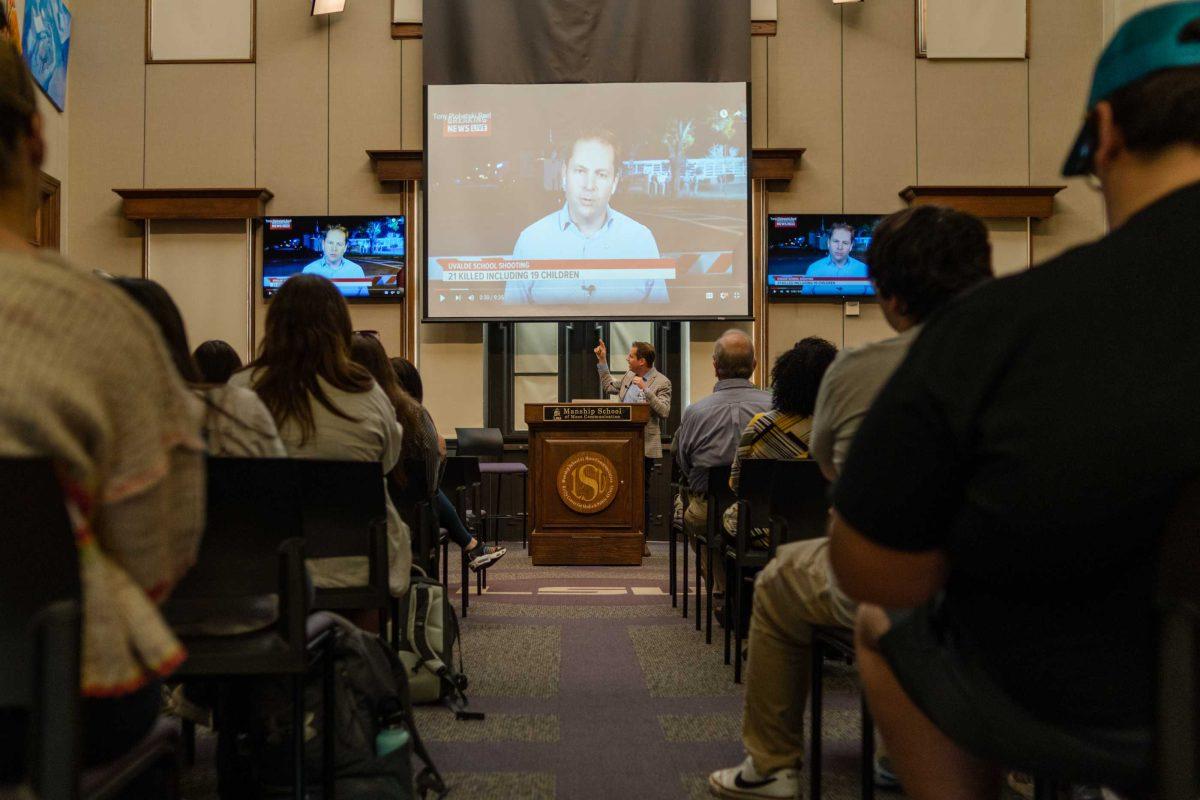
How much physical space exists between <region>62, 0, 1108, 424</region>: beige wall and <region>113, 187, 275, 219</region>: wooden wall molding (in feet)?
0.54

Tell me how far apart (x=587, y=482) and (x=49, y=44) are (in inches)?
191

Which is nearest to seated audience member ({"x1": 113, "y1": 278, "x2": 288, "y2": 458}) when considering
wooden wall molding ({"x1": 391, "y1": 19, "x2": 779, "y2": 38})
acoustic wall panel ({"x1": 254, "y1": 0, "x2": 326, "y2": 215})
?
acoustic wall panel ({"x1": 254, "y1": 0, "x2": 326, "y2": 215})

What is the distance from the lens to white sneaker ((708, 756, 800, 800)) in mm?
2170

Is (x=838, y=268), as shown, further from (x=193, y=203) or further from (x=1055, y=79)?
(x=193, y=203)

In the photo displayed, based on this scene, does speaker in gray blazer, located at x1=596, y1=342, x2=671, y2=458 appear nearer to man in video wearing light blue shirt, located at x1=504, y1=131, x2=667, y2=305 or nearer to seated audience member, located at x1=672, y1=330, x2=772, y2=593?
man in video wearing light blue shirt, located at x1=504, y1=131, x2=667, y2=305

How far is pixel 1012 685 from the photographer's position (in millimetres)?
983

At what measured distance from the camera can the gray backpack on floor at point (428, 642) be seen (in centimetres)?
291

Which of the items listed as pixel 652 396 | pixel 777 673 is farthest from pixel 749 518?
pixel 652 396

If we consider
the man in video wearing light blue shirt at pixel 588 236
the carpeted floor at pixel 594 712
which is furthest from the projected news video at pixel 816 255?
the carpeted floor at pixel 594 712

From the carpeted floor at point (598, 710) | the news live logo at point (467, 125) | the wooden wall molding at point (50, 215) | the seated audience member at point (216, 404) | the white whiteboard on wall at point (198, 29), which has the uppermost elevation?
the white whiteboard on wall at point (198, 29)

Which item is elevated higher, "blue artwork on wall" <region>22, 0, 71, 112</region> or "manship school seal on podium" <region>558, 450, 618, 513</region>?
"blue artwork on wall" <region>22, 0, 71, 112</region>

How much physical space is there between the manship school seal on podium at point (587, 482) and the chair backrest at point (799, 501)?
339 cm

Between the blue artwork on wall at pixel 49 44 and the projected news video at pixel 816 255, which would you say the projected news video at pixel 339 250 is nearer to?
the blue artwork on wall at pixel 49 44

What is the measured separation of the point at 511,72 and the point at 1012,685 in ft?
23.3
